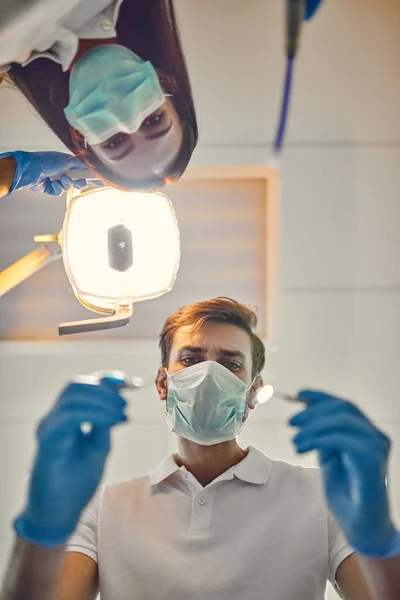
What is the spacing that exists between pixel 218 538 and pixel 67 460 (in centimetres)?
41

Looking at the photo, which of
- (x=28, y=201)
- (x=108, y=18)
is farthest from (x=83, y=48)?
(x=28, y=201)

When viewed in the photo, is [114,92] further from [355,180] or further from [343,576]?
[343,576]

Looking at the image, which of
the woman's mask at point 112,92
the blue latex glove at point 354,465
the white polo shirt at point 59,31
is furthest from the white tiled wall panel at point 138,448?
the white polo shirt at point 59,31

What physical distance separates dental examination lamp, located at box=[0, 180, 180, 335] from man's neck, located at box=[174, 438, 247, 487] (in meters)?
0.38

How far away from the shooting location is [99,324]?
5.76 ft

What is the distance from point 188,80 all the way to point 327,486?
1.09 metres

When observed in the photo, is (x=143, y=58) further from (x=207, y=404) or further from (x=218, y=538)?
(x=218, y=538)

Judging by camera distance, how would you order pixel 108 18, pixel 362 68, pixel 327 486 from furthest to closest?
pixel 362 68, pixel 108 18, pixel 327 486

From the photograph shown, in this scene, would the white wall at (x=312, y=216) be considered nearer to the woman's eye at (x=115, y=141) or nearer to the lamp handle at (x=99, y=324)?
the lamp handle at (x=99, y=324)

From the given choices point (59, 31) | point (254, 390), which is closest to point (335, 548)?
point (254, 390)

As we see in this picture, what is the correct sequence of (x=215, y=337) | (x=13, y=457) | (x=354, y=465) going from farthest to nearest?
(x=13, y=457) → (x=215, y=337) → (x=354, y=465)

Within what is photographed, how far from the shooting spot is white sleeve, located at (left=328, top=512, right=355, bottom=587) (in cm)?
162

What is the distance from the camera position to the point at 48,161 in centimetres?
185

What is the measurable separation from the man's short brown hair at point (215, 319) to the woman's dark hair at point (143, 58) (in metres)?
0.34
